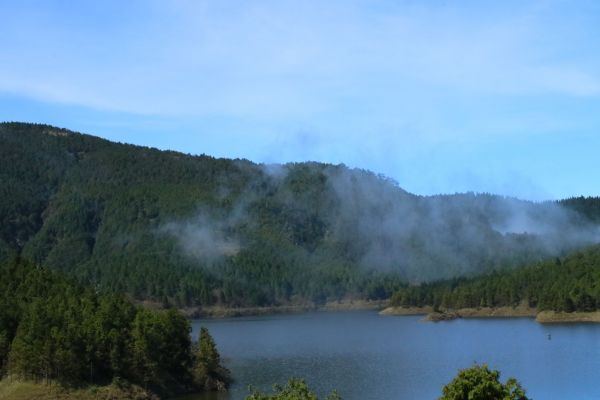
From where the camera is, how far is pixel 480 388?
176ft

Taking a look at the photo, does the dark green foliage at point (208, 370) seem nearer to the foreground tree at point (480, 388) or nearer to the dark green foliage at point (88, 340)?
the dark green foliage at point (88, 340)

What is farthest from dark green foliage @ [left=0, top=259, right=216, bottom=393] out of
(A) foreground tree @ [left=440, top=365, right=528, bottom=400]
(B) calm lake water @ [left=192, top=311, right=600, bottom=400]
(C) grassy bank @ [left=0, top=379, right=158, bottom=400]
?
(A) foreground tree @ [left=440, top=365, right=528, bottom=400]

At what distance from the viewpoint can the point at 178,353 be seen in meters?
129

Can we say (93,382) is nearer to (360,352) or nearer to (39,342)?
(39,342)

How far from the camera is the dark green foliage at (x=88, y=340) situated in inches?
4377

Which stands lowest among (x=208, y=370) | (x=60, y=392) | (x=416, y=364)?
(x=416, y=364)

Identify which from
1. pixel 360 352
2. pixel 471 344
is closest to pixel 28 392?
pixel 360 352

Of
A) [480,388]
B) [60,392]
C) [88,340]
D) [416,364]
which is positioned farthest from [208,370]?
[480,388]

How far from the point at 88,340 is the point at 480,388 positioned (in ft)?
245

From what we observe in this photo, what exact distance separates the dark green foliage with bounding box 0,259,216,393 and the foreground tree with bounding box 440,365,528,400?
7071cm

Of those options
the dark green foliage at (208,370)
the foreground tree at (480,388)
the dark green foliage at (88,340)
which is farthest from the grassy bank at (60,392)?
the foreground tree at (480,388)

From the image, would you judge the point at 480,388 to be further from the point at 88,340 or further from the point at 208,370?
the point at 208,370

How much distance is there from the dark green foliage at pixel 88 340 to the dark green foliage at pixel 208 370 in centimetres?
179

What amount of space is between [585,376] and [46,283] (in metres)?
94.5
